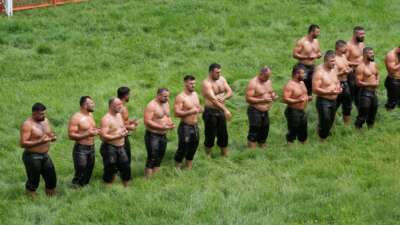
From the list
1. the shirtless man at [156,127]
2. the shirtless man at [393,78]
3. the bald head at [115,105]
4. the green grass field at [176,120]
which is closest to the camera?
the green grass field at [176,120]

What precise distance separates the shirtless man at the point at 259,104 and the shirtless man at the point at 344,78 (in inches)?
73.7

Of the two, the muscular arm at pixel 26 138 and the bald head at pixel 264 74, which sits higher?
the bald head at pixel 264 74

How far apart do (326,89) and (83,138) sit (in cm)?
485

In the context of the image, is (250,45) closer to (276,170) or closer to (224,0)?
(224,0)

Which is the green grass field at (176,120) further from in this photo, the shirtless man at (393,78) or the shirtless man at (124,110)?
the shirtless man at (124,110)

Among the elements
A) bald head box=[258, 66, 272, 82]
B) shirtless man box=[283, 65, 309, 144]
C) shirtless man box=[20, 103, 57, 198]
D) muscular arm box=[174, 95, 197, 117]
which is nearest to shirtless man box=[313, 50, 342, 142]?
shirtless man box=[283, 65, 309, 144]

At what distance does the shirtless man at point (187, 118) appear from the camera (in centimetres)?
1405

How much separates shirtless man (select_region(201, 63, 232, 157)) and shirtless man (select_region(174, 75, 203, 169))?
377mm

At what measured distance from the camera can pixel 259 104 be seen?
1502cm

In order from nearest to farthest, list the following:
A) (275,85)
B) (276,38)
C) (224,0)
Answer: (275,85)
(276,38)
(224,0)

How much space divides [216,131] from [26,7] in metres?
10.9

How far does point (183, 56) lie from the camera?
68.8ft

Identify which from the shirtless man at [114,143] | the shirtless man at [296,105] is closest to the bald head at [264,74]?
the shirtless man at [296,105]

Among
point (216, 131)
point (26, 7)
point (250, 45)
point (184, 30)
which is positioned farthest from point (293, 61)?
point (26, 7)
